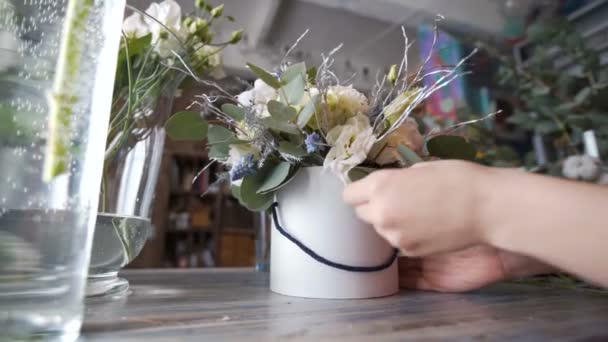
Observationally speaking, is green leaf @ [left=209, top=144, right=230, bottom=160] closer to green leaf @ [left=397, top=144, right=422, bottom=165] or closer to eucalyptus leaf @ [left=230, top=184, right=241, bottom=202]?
eucalyptus leaf @ [left=230, top=184, right=241, bottom=202]

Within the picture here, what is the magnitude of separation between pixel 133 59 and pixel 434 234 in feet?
1.49

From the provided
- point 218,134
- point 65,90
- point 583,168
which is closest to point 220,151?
point 218,134

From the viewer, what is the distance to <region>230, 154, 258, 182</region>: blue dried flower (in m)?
0.53

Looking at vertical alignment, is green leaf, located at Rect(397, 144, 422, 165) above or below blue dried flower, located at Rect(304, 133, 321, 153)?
below

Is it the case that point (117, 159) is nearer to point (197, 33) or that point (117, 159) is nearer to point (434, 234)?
point (197, 33)

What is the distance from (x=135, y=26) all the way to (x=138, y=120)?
0.14 m

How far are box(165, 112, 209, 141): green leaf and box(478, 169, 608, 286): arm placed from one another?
0.35m

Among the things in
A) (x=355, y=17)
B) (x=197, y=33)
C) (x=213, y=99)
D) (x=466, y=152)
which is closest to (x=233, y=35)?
(x=197, y=33)

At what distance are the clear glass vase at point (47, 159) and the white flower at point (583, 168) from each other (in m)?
0.91

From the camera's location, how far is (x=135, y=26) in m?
0.61

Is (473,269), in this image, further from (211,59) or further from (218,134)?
(211,59)

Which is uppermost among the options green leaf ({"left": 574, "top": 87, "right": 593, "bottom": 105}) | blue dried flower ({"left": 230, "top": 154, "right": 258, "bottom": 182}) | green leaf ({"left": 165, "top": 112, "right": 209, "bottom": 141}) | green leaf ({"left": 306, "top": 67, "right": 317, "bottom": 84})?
green leaf ({"left": 574, "top": 87, "right": 593, "bottom": 105})

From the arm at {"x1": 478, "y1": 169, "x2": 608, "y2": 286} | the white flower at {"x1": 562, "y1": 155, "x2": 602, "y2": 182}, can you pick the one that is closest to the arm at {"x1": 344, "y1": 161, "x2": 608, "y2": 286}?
the arm at {"x1": 478, "y1": 169, "x2": 608, "y2": 286}

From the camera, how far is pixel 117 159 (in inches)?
22.5
